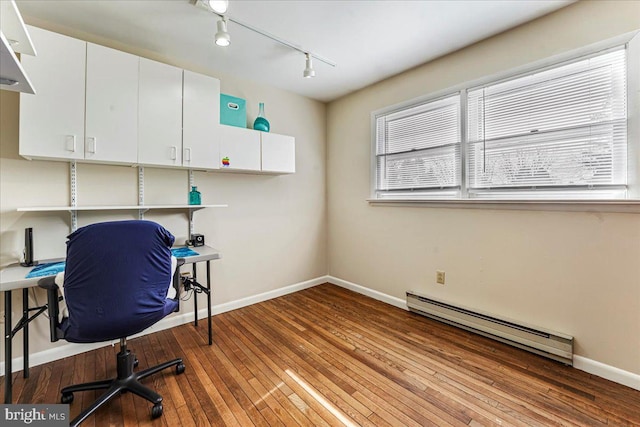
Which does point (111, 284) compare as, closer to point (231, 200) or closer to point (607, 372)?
point (231, 200)

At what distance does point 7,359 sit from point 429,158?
136 inches

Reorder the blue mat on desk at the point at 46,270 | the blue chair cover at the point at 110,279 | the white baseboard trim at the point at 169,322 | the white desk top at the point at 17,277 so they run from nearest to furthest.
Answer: the blue chair cover at the point at 110,279
the white desk top at the point at 17,277
the blue mat on desk at the point at 46,270
the white baseboard trim at the point at 169,322

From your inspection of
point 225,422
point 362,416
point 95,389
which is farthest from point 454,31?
point 95,389

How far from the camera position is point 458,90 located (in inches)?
101

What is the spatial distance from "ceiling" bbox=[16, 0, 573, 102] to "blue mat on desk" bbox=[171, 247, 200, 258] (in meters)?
1.80

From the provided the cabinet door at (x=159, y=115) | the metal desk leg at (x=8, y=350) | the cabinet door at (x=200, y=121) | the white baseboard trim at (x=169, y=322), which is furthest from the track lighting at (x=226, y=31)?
the white baseboard trim at (x=169, y=322)

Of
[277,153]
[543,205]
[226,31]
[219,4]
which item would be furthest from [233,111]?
[543,205]

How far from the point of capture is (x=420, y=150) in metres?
2.93

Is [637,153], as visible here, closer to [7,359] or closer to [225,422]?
[225,422]

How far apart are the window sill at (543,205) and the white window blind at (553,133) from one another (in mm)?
96

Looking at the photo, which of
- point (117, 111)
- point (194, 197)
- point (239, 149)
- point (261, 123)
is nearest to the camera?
point (117, 111)

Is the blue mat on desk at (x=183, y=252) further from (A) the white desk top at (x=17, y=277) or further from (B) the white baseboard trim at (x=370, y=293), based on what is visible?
(B) the white baseboard trim at (x=370, y=293)

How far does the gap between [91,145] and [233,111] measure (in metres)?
1.25

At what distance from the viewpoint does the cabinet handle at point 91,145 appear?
1.98 metres
